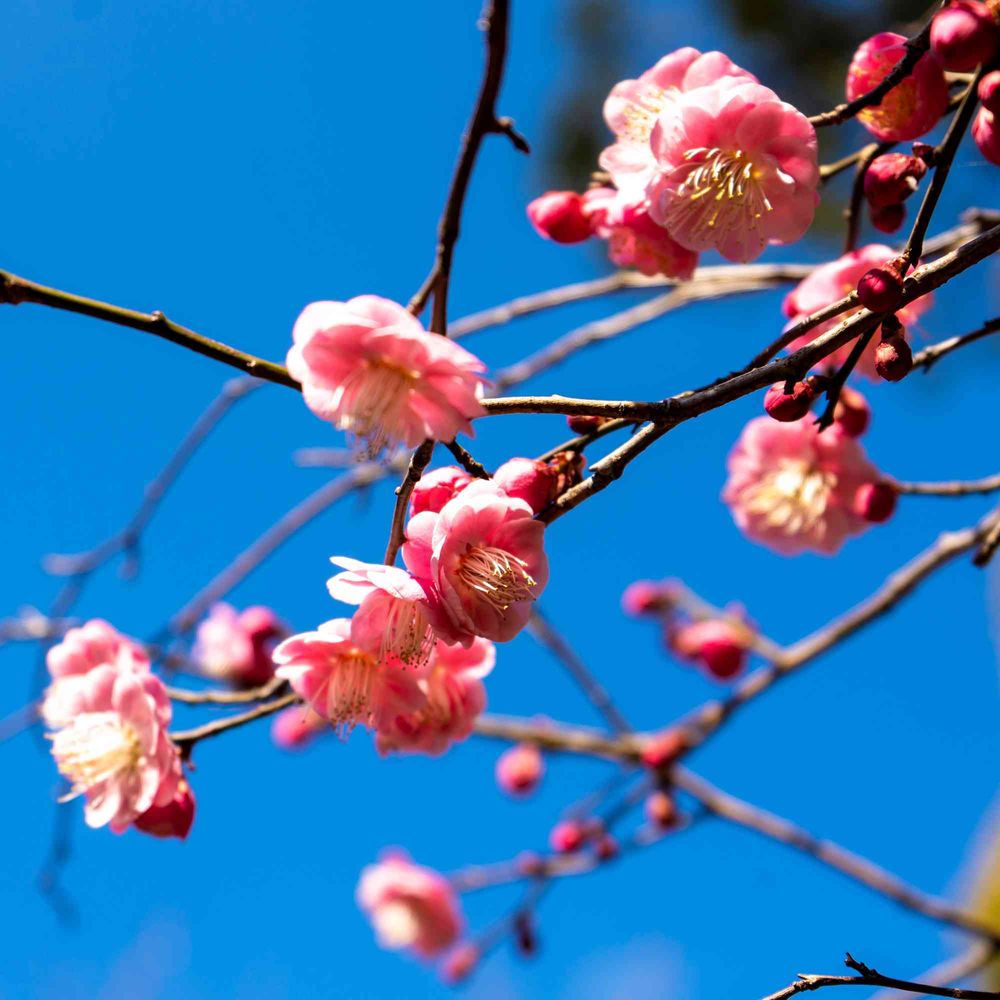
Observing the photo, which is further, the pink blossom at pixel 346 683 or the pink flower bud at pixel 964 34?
the pink blossom at pixel 346 683

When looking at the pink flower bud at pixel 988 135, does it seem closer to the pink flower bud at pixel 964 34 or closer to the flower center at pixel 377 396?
the pink flower bud at pixel 964 34

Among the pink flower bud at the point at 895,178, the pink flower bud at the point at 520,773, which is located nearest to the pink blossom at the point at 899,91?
the pink flower bud at the point at 895,178

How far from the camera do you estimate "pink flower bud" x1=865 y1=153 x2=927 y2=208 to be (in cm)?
100

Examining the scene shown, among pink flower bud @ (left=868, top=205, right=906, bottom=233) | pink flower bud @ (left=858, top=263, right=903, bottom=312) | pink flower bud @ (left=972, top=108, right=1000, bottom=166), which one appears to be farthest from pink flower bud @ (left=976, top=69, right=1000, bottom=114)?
pink flower bud @ (left=858, top=263, right=903, bottom=312)

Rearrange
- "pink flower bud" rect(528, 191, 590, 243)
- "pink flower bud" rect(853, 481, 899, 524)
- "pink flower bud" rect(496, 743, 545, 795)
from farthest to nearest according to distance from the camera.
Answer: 1. "pink flower bud" rect(496, 743, 545, 795)
2. "pink flower bud" rect(853, 481, 899, 524)
3. "pink flower bud" rect(528, 191, 590, 243)

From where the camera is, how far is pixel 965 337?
3.50 ft

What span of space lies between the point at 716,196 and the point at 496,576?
17.7 inches

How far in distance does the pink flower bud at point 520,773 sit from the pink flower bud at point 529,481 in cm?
202

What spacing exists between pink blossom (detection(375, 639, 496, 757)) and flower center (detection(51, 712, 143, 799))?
0.89 feet

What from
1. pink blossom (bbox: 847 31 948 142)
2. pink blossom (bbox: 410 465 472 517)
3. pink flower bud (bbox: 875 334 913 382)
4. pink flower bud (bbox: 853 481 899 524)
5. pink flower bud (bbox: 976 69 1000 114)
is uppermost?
pink blossom (bbox: 847 31 948 142)

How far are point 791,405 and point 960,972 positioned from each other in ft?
4.62

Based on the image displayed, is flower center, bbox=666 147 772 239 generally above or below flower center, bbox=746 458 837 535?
below

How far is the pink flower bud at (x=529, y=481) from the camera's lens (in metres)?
0.84

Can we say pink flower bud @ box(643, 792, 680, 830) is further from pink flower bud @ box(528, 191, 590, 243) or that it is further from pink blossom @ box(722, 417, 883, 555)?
pink flower bud @ box(528, 191, 590, 243)
